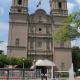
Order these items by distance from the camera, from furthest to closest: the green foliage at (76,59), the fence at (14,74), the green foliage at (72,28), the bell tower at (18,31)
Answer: the green foliage at (76,59), the bell tower at (18,31), the green foliage at (72,28), the fence at (14,74)

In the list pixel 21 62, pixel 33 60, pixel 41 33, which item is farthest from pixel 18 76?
pixel 41 33

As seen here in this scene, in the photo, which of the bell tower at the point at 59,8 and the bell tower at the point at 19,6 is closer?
the bell tower at the point at 19,6

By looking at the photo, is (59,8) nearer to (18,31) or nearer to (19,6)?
(19,6)

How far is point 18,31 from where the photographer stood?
5509 cm

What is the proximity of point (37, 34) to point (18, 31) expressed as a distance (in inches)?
167

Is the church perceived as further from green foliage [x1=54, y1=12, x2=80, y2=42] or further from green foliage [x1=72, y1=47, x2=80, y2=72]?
green foliage [x1=54, y1=12, x2=80, y2=42]

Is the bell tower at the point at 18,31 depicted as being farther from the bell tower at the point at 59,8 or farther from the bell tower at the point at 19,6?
the bell tower at the point at 59,8

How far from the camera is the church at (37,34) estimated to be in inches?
2152

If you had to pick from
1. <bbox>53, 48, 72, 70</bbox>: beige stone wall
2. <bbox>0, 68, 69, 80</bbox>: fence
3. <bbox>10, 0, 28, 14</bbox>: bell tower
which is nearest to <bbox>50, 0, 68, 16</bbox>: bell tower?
<bbox>10, 0, 28, 14</bbox>: bell tower

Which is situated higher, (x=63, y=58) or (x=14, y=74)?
(x=63, y=58)

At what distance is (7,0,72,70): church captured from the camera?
54.7 metres

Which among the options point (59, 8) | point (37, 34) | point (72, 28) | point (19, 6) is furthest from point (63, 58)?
point (72, 28)

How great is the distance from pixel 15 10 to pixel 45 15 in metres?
6.56

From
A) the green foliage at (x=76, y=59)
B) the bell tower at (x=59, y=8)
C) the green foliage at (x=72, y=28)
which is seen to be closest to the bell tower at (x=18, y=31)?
the bell tower at (x=59, y=8)
